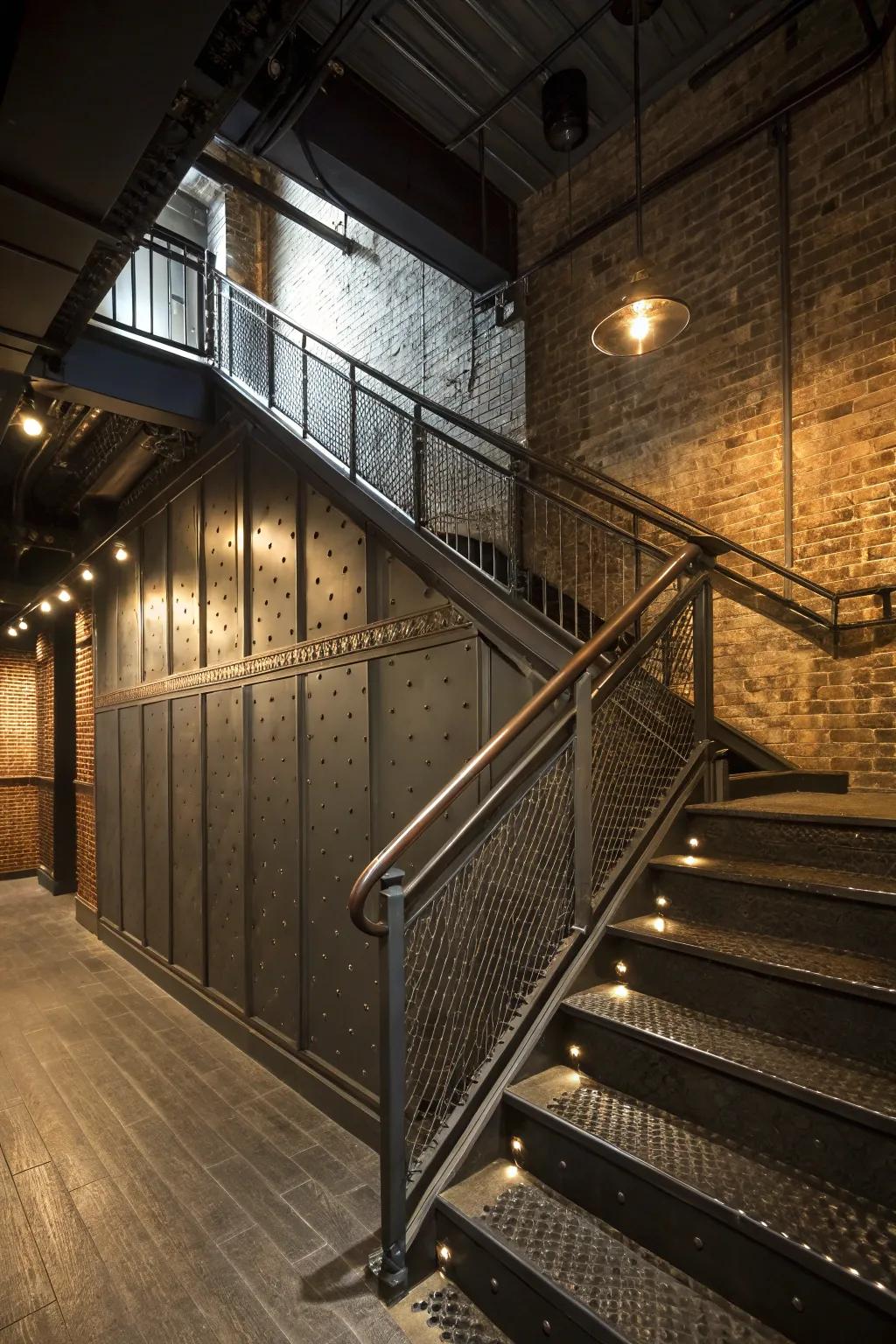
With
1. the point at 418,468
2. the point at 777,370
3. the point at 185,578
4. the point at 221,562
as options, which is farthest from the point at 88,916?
the point at 777,370

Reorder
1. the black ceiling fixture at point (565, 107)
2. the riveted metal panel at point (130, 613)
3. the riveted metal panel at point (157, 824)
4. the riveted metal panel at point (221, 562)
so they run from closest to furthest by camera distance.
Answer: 1. the black ceiling fixture at point (565, 107)
2. the riveted metal panel at point (221, 562)
3. the riveted metal panel at point (157, 824)
4. the riveted metal panel at point (130, 613)

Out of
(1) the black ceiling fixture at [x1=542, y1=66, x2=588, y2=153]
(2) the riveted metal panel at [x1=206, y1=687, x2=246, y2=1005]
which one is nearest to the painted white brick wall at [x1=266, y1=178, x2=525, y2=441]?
(1) the black ceiling fixture at [x1=542, y1=66, x2=588, y2=153]

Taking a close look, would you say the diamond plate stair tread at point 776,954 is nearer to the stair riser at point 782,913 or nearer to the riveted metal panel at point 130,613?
the stair riser at point 782,913

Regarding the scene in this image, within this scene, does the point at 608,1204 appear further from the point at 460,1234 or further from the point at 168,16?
the point at 168,16

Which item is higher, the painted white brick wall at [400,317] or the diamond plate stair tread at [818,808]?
the painted white brick wall at [400,317]

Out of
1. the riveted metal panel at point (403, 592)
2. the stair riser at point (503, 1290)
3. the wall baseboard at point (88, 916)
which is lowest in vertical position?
the wall baseboard at point (88, 916)

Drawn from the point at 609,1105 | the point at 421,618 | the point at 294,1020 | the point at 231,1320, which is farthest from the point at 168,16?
the point at 294,1020

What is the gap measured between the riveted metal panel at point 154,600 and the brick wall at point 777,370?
3.95 meters

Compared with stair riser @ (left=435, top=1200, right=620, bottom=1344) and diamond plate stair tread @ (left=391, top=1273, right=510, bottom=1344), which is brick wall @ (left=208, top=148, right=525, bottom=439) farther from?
diamond plate stair tread @ (left=391, top=1273, right=510, bottom=1344)

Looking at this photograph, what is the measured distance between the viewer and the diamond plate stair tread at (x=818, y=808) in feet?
7.75

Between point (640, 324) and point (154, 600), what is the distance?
4891 millimetres

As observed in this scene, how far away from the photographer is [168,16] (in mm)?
2004

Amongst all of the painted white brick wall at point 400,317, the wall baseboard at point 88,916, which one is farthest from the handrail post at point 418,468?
the wall baseboard at point 88,916

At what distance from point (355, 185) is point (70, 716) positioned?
8157 mm
